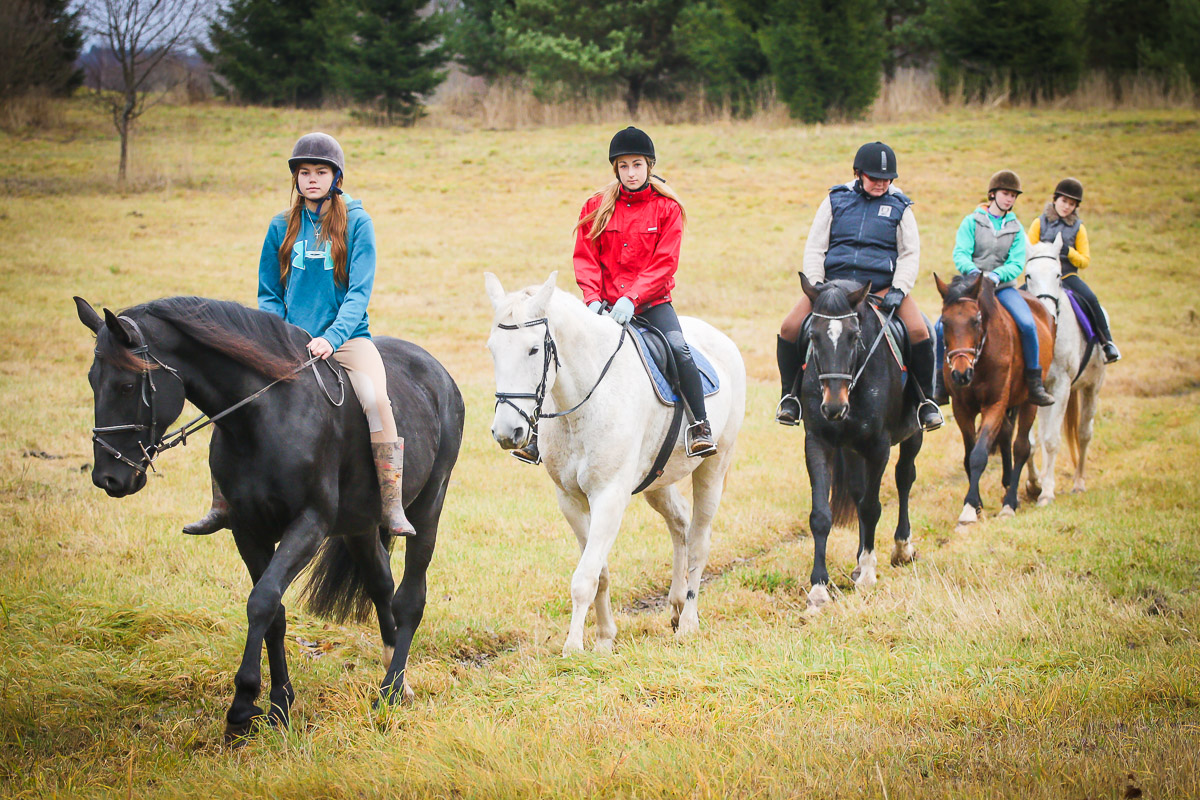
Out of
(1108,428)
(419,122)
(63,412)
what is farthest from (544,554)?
(419,122)

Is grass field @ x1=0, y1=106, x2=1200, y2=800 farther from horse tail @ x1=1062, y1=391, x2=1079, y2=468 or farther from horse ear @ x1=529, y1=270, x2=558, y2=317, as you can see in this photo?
horse ear @ x1=529, y1=270, x2=558, y2=317

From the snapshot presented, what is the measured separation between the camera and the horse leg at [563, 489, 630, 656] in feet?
17.7

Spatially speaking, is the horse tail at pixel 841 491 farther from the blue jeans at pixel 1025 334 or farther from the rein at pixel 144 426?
the rein at pixel 144 426

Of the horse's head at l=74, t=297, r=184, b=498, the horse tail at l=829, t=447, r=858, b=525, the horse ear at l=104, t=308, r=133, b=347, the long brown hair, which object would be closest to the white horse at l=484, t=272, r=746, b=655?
the long brown hair

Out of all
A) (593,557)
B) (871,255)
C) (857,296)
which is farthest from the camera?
(871,255)

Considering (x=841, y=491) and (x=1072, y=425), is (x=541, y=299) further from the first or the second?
(x=1072, y=425)

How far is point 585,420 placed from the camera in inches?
223

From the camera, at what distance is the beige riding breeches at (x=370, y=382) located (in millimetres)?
4926

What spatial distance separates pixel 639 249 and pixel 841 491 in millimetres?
3405

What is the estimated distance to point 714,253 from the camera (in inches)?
931

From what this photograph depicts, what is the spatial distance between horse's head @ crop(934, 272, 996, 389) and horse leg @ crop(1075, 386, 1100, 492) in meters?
2.60

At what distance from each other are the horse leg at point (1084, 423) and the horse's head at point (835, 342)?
521cm

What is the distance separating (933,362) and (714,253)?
52.9 ft

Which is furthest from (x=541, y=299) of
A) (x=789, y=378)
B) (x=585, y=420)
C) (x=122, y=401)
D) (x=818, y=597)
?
(x=789, y=378)
